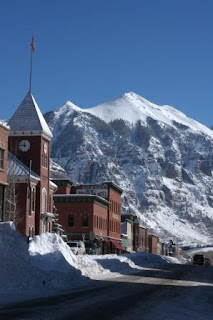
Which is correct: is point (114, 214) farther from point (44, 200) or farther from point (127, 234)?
point (44, 200)

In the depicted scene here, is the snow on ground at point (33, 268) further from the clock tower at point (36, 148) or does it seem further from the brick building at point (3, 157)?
the clock tower at point (36, 148)

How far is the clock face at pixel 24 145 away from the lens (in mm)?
76000

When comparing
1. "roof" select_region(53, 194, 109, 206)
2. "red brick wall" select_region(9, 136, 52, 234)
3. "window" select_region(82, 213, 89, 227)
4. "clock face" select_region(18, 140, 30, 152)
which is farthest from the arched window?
"clock face" select_region(18, 140, 30, 152)

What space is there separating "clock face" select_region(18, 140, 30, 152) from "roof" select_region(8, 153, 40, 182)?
1.57 meters

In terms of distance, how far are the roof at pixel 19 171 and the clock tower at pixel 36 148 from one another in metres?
0.96

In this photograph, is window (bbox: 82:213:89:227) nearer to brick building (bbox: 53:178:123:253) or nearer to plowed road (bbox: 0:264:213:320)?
brick building (bbox: 53:178:123:253)

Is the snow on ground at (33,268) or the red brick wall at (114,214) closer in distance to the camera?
the snow on ground at (33,268)

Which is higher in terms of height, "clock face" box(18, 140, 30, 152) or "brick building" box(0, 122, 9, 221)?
"clock face" box(18, 140, 30, 152)

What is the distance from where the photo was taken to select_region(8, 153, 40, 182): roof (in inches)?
2813

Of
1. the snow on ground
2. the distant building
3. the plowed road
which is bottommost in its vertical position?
the plowed road

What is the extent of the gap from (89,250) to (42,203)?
29.7ft

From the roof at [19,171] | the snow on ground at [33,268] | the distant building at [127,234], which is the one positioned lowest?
the snow on ground at [33,268]

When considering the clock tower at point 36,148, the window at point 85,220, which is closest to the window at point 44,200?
the clock tower at point 36,148

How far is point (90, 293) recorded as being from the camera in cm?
2655
